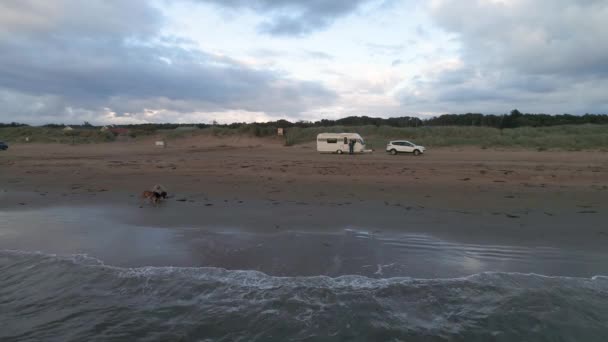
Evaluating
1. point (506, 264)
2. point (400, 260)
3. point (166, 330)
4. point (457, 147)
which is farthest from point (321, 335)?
point (457, 147)

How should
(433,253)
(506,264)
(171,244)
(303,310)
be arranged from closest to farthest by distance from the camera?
(303,310), (506,264), (433,253), (171,244)

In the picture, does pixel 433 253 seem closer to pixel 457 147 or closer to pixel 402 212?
pixel 402 212

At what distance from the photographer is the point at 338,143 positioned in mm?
35594

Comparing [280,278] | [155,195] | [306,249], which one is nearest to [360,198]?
[306,249]

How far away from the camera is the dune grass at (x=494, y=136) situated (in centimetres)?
3381

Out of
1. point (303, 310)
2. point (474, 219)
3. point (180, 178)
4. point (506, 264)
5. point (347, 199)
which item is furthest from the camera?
point (180, 178)

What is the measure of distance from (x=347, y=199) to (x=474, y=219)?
13.5 ft

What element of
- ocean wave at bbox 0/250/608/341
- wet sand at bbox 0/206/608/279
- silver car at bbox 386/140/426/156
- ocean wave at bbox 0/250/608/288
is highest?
silver car at bbox 386/140/426/156

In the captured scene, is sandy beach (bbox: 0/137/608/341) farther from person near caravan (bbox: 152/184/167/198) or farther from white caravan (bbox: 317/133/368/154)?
white caravan (bbox: 317/133/368/154)

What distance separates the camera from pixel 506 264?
21.4 ft

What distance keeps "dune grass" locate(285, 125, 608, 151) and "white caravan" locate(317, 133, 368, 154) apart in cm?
920

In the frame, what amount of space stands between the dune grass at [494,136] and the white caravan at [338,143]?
9203 millimetres

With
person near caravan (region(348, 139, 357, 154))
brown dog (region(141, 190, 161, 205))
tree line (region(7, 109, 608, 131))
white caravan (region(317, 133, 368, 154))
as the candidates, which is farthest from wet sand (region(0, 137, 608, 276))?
tree line (region(7, 109, 608, 131))

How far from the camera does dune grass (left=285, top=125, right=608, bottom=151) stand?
3381 cm
